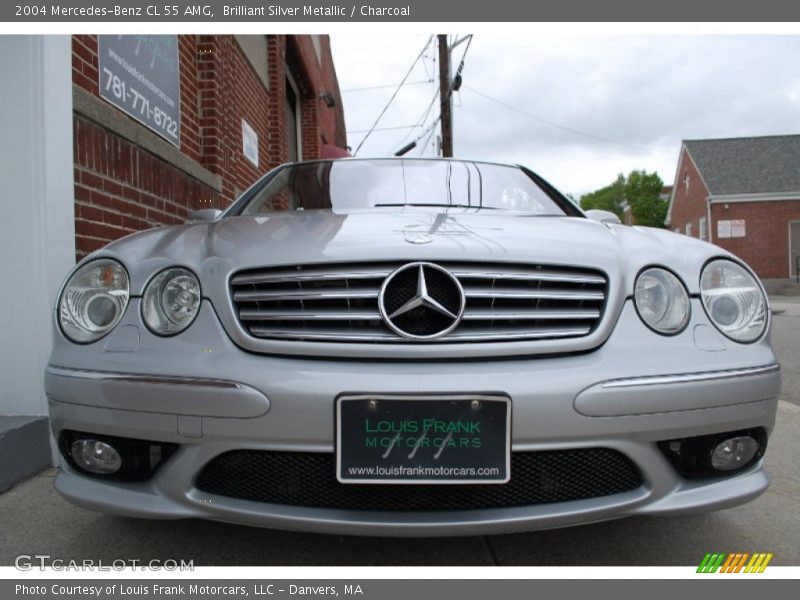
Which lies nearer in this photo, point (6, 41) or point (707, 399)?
point (707, 399)

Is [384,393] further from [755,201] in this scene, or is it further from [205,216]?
[755,201]

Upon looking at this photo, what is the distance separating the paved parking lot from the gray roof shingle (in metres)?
29.0

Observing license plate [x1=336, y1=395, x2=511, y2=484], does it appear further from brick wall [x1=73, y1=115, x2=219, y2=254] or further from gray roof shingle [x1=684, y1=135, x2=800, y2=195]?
gray roof shingle [x1=684, y1=135, x2=800, y2=195]

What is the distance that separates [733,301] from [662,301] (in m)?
0.23

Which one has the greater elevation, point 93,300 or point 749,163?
point 749,163

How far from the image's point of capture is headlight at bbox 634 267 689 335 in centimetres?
A: 156

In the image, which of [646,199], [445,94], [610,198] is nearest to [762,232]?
[445,94]

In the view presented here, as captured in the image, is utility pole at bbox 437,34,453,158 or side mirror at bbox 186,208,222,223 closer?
side mirror at bbox 186,208,222,223

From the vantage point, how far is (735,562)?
5.39 ft

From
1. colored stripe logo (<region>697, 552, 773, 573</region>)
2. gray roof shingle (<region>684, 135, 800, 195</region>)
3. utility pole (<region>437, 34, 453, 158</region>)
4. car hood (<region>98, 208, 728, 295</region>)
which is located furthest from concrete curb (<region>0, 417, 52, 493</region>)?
gray roof shingle (<region>684, 135, 800, 195</region>)

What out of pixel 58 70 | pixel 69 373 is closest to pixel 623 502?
pixel 69 373

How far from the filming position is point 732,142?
97.8 feet
